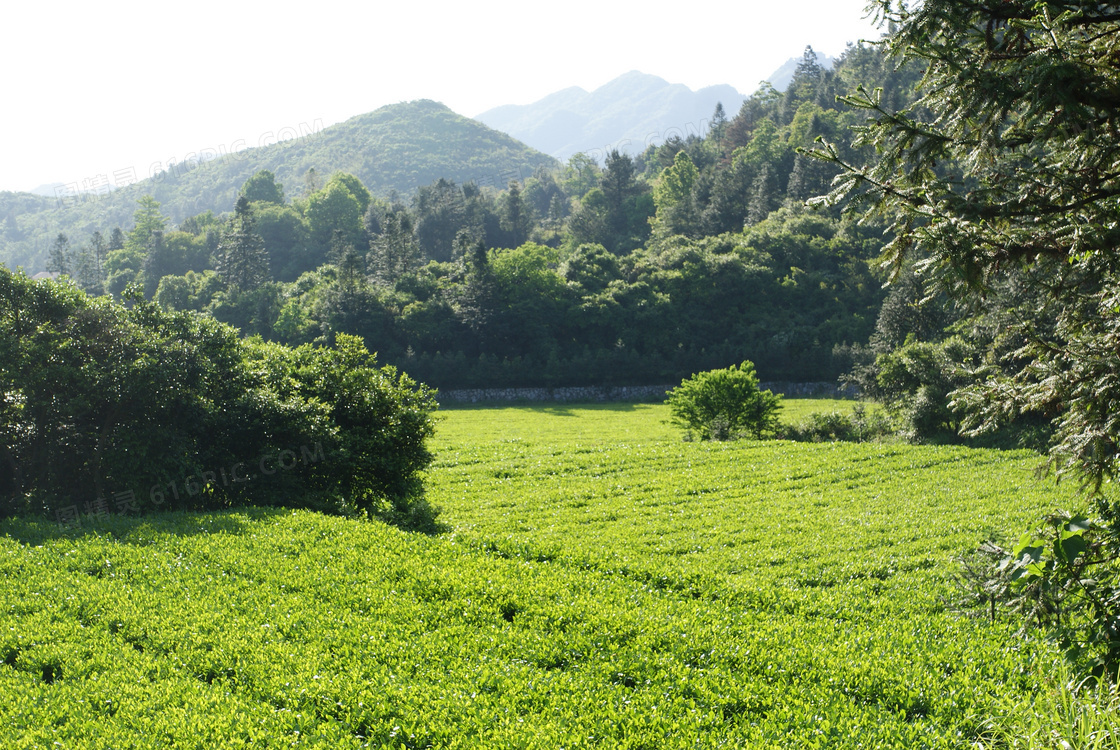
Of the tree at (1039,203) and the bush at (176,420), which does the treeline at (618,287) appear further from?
the tree at (1039,203)

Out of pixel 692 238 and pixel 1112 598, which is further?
pixel 692 238

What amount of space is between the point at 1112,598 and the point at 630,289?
60.6 metres

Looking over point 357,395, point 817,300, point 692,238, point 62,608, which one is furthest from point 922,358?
point 692,238

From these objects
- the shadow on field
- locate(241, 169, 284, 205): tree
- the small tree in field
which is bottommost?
the small tree in field

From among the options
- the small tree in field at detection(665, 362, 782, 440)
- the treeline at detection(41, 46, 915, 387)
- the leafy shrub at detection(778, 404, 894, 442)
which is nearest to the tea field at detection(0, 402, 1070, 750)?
the leafy shrub at detection(778, 404, 894, 442)

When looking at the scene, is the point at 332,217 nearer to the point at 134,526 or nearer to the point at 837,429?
the point at 837,429

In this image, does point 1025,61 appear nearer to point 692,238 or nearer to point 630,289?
point 630,289

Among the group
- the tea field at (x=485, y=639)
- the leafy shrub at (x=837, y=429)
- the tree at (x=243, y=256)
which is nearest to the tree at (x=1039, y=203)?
the tea field at (x=485, y=639)

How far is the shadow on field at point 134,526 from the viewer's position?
32.4 feet

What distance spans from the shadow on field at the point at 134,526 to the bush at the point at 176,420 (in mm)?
956

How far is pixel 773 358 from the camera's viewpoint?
59.6 meters

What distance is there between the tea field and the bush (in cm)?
152

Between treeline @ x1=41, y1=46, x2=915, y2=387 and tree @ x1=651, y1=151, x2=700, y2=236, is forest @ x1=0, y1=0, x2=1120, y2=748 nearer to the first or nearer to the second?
treeline @ x1=41, y1=46, x2=915, y2=387

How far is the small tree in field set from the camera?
2786cm
